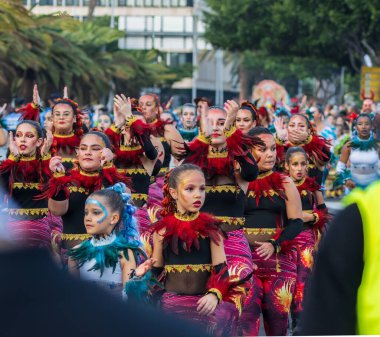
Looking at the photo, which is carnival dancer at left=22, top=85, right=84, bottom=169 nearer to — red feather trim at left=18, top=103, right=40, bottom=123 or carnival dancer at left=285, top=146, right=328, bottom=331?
red feather trim at left=18, top=103, right=40, bottom=123

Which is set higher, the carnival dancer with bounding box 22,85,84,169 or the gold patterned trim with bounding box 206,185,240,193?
the carnival dancer with bounding box 22,85,84,169

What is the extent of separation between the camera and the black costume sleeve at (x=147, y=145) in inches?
455

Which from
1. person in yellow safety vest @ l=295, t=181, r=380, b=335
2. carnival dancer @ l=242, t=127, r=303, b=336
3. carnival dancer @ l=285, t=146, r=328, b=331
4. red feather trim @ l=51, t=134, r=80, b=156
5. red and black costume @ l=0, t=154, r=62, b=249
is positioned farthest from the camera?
red feather trim @ l=51, t=134, r=80, b=156

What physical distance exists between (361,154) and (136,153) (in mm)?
4857

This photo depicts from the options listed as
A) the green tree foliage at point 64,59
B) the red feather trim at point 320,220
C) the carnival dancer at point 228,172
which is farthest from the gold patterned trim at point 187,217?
the green tree foliage at point 64,59

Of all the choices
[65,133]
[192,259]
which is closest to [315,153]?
[65,133]

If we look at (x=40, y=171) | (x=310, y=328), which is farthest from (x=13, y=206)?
(x=310, y=328)

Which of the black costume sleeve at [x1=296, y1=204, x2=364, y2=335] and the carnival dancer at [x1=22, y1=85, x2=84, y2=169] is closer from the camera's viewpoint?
the black costume sleeve at [x1=296, y1=204, x2=364, y2=335]

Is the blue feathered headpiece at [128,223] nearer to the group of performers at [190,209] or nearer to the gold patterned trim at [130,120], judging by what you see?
the group of performers at [190,209]

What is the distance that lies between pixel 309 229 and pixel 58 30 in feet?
130

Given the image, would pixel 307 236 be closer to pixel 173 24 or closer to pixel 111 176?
pixel 111 176

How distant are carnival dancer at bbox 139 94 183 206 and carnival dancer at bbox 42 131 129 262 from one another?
296 centimetres

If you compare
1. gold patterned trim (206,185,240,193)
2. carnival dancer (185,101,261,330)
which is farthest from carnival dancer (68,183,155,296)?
gold patterned trim (206,185,240,193)

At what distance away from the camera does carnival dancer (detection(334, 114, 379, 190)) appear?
15.7 meters
